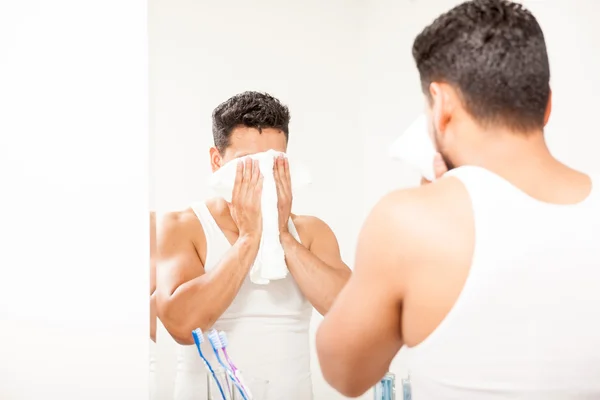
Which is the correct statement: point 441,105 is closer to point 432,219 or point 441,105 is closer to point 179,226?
point 432,219

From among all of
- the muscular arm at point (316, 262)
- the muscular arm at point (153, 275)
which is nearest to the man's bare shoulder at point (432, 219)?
the muscular arm at point (316, 262)

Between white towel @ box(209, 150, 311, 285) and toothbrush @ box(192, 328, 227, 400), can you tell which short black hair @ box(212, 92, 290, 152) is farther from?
toothbrush @ box(192, 328, 227, 400)

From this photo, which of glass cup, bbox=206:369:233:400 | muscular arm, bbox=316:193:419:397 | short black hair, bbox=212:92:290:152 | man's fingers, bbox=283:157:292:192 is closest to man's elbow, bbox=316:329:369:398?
muscular arm, bbox=316:193:419:397

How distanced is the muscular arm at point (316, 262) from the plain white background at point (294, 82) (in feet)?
0.10

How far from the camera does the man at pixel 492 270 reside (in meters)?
0.86

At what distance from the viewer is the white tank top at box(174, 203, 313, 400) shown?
1327 millimetres

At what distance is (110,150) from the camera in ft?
4.73

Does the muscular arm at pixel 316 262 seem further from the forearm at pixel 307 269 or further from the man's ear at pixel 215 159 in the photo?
the man's ear at pixel 215 159

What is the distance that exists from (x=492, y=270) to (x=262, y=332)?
61cm

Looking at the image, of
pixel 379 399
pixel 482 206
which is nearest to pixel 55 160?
pixel 379 399

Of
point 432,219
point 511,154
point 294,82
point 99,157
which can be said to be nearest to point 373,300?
point 432,219

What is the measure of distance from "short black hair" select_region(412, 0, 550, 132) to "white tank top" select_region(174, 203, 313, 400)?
0.49m

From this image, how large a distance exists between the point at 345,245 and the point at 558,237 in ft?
1.66

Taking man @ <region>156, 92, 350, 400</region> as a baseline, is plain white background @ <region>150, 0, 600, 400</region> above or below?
above
